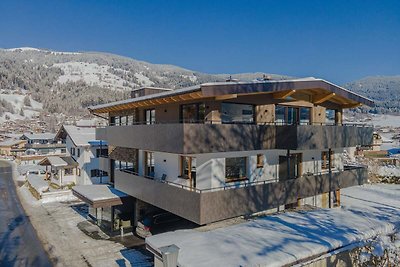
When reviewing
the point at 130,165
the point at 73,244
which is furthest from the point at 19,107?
the point at 73,244

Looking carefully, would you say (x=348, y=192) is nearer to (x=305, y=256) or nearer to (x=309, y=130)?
(x=309, y=130)

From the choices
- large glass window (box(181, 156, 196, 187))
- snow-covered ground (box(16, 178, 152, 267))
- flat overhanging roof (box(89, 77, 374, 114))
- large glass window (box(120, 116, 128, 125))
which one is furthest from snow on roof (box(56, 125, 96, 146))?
large glass window (box(181, 156, 196, 187))

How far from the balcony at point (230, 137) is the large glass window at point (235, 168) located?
1339 millimetres

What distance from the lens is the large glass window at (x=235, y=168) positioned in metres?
15.2

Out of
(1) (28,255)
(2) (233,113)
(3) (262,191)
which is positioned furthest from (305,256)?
(1) (28,255)

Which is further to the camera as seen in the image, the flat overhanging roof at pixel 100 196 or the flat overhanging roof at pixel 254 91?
the flat overhanging roof at pixel 100 196

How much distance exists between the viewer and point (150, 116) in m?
19.6

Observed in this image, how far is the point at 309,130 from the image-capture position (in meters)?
15.4

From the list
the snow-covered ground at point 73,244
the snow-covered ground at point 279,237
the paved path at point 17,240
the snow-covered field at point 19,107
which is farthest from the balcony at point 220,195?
the snow-covered field at point 19,107

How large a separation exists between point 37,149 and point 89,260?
57369 millimetres

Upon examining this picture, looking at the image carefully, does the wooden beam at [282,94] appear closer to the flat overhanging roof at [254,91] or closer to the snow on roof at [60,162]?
the flat overhanging roof at [254,91]

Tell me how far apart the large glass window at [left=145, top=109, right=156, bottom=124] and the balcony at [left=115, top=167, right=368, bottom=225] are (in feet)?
12.1

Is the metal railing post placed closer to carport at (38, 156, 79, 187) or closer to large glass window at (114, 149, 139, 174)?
large glass window at (114, 149, 139, 174)

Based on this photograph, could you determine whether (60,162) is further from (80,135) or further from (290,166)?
(290,166)
